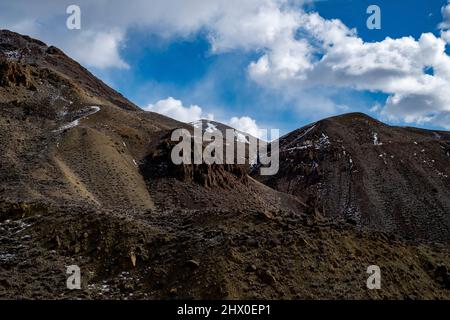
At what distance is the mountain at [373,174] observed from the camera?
64.9 m

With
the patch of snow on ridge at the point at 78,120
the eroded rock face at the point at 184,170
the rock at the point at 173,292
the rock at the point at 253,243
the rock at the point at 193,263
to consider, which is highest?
the patch of snow on ridge at the point at 78,120

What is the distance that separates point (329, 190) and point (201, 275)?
208 ft

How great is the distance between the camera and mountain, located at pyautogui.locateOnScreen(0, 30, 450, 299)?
17438mm

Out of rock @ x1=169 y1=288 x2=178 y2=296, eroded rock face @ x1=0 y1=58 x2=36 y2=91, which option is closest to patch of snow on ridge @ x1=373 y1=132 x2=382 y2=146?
eroded rock face @ x1=0 y1=58 x2=36 y2=91

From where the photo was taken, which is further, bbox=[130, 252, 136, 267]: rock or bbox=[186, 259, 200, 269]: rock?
bbox=[130, 252, 136, 267]: rock

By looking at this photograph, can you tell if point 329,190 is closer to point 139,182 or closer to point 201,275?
point 139,182

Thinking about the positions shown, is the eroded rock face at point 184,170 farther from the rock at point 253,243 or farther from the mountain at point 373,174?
the rock at point 253,243

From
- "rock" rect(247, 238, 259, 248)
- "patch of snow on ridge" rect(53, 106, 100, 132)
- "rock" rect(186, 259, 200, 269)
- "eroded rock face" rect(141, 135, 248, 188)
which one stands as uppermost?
"patch of snow on ridge" rect(53, 106, 100, 132)

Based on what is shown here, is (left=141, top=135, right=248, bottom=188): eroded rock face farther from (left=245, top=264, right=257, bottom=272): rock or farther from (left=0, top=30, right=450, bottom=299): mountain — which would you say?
(left=245, top=264, right=257, bottom=272): rock

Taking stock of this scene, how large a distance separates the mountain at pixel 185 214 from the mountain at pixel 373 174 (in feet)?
1.07

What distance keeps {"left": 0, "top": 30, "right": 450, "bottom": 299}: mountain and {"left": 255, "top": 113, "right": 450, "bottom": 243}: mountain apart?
0.33 meters

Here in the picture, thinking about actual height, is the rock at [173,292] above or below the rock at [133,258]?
below

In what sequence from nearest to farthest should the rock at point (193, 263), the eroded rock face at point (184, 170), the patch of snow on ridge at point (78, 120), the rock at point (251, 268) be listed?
the rock at point (251, 268) < the rock at point (193, 263) < the eroded rock face at point (184, 170) < the patch of snow on ridge at point (78, 120)

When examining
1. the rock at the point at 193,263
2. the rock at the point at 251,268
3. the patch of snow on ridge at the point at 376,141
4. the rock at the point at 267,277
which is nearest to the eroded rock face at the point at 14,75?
the rock at the point at 193,263
